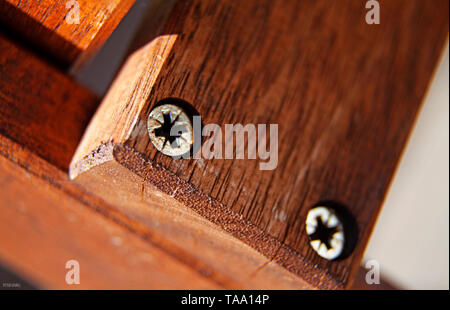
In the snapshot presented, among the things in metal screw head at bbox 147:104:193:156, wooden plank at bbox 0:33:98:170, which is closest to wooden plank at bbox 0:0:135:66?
wooden plank at bbox 0:33:98:170

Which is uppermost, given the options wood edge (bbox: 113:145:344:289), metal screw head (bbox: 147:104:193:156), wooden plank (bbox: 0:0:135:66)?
wooden plank (bbox: 0:0:135:66)

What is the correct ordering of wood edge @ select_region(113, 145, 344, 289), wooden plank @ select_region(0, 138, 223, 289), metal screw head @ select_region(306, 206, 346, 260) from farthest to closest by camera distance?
1. wooden plank @ select_region(0, 138, 223, 289)
2. metal screw head @ select_region(306, 206, 346, 260)
3. wood edge @ select_region(113, 145, 344, 289)

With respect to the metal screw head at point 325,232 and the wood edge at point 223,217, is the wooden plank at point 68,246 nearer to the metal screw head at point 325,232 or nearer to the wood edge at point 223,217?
the wood edge at point 223,217

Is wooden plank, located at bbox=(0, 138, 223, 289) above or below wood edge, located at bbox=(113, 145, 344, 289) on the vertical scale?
below

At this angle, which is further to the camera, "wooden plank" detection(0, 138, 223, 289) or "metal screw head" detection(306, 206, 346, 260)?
"wooden plank" detection(0, 138, 223, 289)

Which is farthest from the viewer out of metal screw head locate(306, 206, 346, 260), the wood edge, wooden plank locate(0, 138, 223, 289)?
wooden plank locate(0, 138, 223, 289)

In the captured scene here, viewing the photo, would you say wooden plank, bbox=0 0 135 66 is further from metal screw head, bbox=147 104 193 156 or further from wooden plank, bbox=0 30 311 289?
metal screw head, bbox=147 104 193 156
